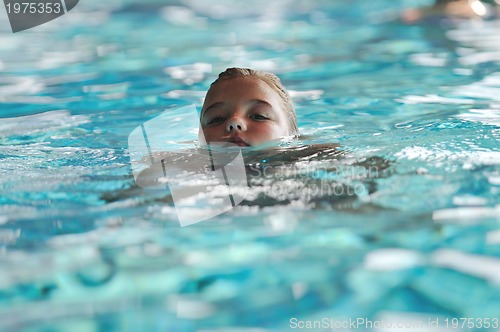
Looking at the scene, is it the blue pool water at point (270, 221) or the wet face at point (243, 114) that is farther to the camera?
the wet face at point (243, 114)

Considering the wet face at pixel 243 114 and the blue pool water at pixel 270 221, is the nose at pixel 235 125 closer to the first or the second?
the wet face at pixel 243 114

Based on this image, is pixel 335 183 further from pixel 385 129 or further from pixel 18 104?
pixel 18 104

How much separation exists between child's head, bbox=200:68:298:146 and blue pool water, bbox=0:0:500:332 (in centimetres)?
43

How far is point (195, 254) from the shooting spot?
2.06m

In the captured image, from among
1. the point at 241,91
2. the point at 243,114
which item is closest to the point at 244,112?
the point at 243,114

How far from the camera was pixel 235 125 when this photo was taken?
3529 millimetres

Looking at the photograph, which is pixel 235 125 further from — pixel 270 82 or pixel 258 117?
pixel 270 82

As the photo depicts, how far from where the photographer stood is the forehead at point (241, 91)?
3814 millimetres

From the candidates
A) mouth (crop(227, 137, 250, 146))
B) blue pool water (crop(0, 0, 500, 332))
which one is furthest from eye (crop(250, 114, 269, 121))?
blue pool water (crop(0, 0, 500, 332))

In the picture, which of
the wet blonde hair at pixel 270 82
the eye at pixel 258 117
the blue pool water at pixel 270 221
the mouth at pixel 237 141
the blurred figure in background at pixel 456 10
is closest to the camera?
the blue pool water at pixel 270 221

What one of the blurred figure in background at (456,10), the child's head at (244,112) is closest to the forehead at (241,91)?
the child's head at (244,112)

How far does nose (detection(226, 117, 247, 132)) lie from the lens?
3.53m

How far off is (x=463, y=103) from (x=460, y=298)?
3422 millimetres

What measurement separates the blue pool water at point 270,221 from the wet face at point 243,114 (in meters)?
0.44
